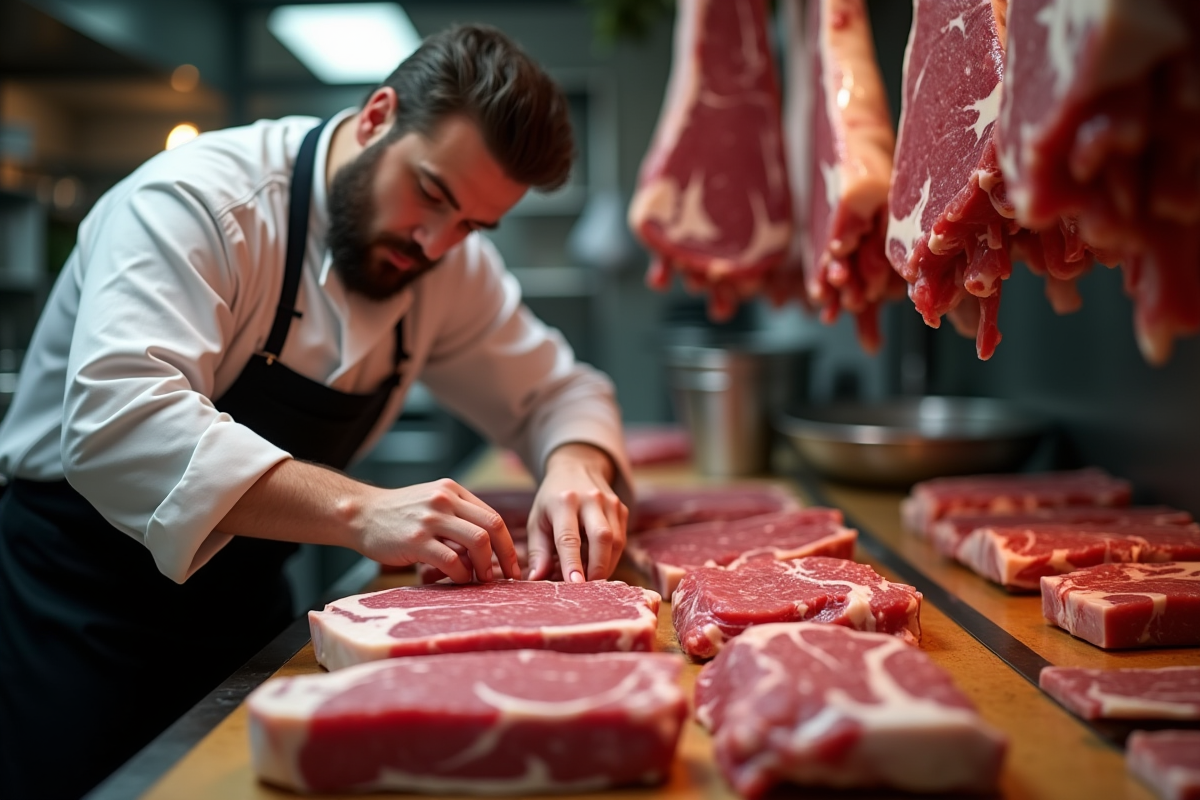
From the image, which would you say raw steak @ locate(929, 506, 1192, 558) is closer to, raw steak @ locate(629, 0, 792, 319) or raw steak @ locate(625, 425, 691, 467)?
raw steak @ locate(629, 0, 792, 319)

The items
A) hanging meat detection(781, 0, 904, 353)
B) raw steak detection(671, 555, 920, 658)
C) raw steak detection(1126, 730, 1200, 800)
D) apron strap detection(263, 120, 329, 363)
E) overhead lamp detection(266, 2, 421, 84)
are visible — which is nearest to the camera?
raw steak detection(1126, 730, 1200, 800)

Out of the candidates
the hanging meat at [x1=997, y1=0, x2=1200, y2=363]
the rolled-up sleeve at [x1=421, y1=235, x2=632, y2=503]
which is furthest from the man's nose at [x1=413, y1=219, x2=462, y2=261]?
the hanging meat at [x1=997, y1=0, x2=1200, y2=363]

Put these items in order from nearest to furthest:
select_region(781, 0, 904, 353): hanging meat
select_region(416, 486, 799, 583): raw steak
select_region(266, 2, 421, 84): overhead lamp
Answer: select_region(781, 0, 904, 353): hanging meat, select_region(416, 486, 799, 583): raw steak, select_region(266, 2, 421, 84): overhead lamp

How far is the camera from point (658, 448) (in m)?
3.38

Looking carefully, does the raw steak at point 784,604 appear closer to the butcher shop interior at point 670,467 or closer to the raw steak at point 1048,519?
the butcher shop interior at point 670,467

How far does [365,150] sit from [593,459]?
2.42ft

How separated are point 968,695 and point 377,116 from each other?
4.67 ft

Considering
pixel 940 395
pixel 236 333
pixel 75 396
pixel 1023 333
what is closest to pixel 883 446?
pixel 1023 333

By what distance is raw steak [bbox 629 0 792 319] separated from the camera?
2.44m

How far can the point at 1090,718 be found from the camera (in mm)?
1170

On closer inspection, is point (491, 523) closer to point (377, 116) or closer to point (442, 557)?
point (442, 557)

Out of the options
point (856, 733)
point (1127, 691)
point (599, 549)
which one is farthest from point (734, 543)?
point (856, 733)

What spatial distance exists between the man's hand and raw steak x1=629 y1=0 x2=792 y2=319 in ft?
2.60

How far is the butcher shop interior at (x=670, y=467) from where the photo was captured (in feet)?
3.39
